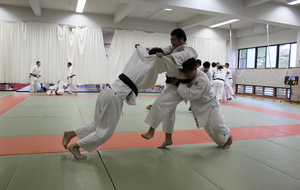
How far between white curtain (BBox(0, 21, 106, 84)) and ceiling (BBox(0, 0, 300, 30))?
911mm

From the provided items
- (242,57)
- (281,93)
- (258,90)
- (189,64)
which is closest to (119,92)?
(189,64)

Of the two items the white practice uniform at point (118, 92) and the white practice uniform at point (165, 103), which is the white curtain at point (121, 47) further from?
the white practice uniform at point (118, 92)

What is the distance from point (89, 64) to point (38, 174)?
9.90m

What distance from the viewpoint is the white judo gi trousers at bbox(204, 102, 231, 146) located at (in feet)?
9.70

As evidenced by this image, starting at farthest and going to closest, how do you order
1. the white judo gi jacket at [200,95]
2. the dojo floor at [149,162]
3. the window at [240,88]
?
1. the window at [240,88]
2. the white judo gi jacket at [200,95]
3. the dojo floor at [149,162]

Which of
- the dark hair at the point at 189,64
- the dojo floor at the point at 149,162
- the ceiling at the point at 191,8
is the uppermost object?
the ceiling at the point at 191,8

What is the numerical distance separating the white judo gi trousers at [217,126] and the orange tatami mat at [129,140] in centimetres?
45

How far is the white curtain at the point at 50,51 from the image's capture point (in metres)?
10.4

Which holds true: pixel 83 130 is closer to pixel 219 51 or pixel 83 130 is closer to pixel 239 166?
pixel 239 166

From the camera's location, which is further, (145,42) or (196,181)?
(145,42)

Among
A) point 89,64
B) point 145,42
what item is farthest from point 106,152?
point 145,42

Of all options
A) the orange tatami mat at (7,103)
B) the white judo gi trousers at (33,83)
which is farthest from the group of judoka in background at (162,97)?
the white judo gi trousers at (33,83)

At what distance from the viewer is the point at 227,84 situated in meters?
9.73

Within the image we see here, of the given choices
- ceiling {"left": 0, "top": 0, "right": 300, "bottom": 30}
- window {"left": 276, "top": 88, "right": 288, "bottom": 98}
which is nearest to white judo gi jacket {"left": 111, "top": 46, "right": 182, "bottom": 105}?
ceiling {"left": 0, "top": 0, "right": 300, "bottom": 30}
